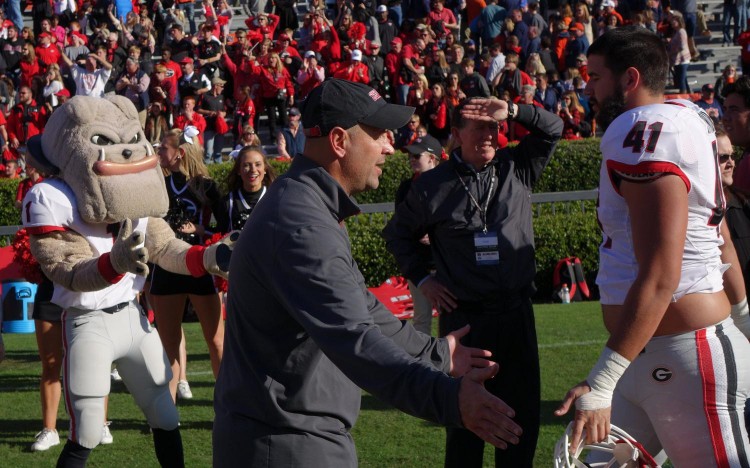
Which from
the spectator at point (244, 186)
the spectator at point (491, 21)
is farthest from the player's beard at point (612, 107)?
the spectator at point (491, 21)

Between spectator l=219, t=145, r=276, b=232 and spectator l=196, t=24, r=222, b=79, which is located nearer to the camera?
spectator l=219, t=145, r=276, b=232

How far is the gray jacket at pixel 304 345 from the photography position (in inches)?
108

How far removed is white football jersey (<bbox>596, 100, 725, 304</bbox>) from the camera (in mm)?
3225

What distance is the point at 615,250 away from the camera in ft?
11.4

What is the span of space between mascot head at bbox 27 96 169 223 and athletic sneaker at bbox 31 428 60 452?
6.45ft

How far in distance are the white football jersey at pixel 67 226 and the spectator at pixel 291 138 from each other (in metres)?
13.0

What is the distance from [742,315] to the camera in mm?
4207

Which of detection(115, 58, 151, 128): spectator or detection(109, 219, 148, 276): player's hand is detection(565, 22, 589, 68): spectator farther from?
detection(109, 219, 148, 276): player's hand

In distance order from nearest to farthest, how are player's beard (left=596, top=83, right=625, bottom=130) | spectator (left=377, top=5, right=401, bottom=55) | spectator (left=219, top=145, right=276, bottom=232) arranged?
player's beard (left=596, top=83, right=625, bottom=130) → spectator (left=219, top=145, right=276, bottom=232) → spectator (left=377, top=5, right=401, bottom=55)

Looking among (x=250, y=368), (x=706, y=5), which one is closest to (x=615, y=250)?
(x=250, y=368)

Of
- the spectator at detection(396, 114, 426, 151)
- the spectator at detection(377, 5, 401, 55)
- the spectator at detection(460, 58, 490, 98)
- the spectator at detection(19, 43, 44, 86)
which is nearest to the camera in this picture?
the spectator at detection(460, 58, 490, 98)

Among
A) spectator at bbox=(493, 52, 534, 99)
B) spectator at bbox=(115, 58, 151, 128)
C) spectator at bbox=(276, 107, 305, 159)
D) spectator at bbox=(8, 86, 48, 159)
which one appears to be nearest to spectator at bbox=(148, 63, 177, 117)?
spectator at bbox=(115, 58, 151, 128)

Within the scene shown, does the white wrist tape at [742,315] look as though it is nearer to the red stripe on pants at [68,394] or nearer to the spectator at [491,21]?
the red stripe on pants at [68,394]

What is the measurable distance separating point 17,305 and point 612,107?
9384 millimetres
